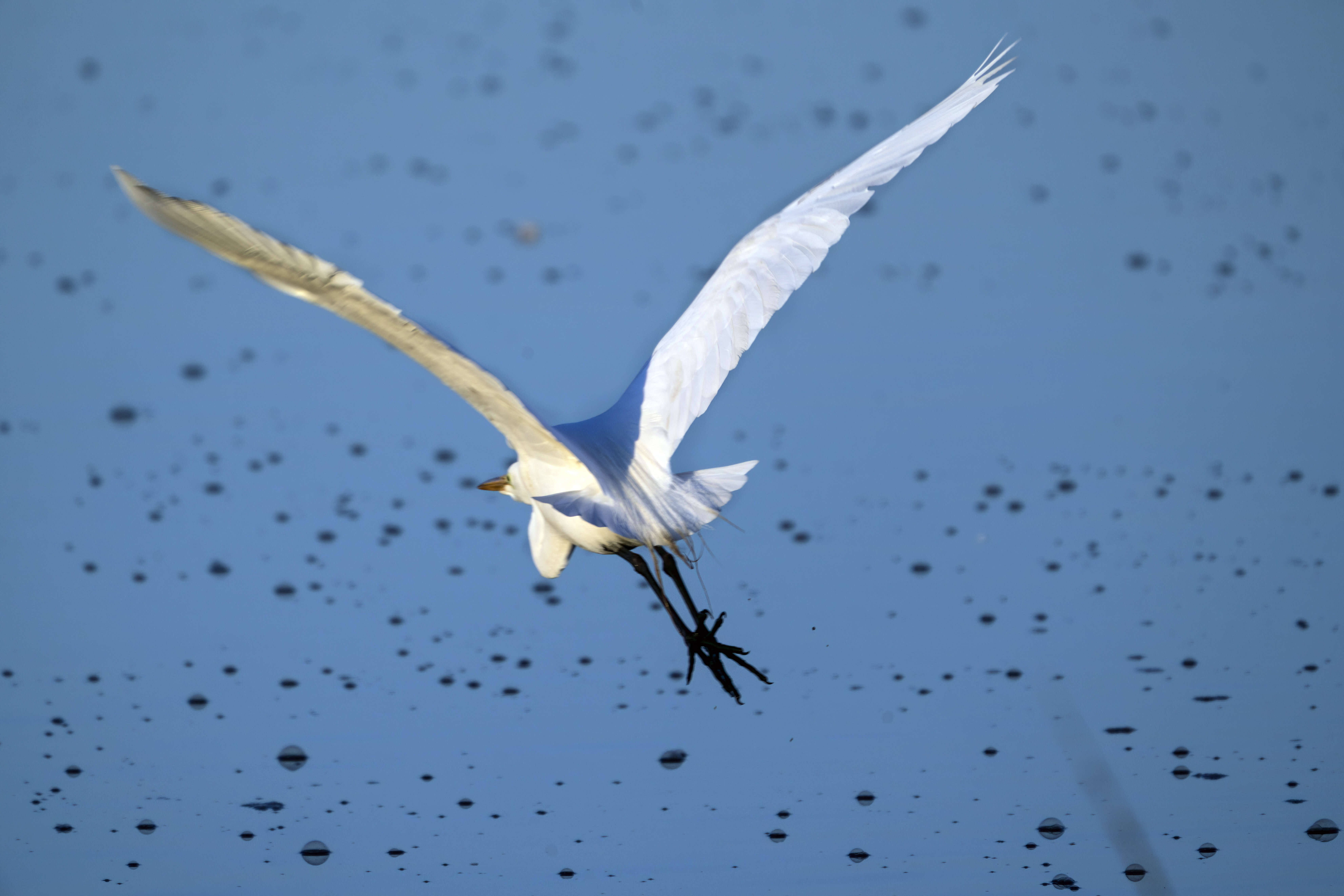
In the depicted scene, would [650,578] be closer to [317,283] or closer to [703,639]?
[703,639]

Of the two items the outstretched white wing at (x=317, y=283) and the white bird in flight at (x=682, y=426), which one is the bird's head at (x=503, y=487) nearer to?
the white bird in flight at (x=682, y=426)

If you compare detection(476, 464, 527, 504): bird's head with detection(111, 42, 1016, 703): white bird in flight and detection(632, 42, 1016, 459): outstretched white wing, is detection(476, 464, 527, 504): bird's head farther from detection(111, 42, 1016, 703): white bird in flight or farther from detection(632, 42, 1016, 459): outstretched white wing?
detection(632, 42, 1016, 459): outstretched white wing

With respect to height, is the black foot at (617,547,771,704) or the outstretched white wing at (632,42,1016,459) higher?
the outstretched white wing at (632,42,1016,459)

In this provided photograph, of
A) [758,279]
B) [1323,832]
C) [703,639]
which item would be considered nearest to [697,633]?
[703,639]

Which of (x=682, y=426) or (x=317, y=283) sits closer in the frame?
(x=317, y=283)

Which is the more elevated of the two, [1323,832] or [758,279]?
[758,279]

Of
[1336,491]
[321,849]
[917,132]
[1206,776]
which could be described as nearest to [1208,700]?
[1206,776]

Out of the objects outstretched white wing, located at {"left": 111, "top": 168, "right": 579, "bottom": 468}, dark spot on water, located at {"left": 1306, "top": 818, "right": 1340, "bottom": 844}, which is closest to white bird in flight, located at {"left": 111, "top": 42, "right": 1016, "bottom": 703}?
outstretched white wing, located at {"left": 111, "top": 168, "right": 579, "bottom": 468}
